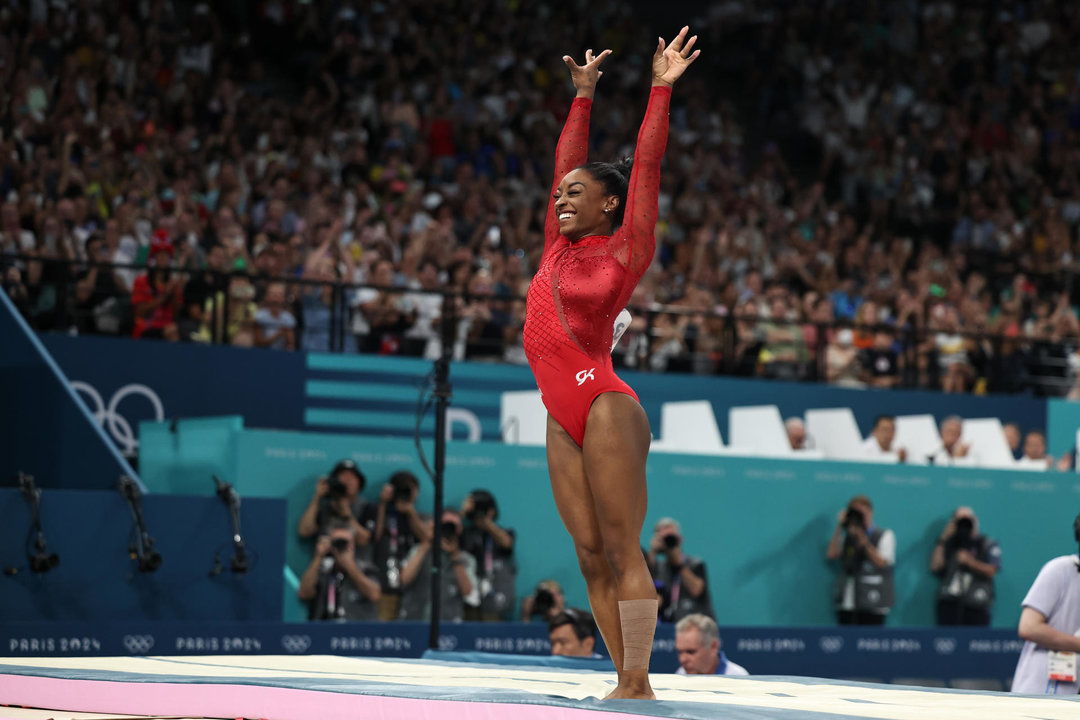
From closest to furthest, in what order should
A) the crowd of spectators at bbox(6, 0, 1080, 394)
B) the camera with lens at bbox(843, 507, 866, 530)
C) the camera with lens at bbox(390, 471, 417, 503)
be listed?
the camera with lens at bbox(390, 471, 417, 503), the crowd of spectators at bbox(6, 0, 1080, 394), the camera with lens at bbox(843, 507, 866, 530)

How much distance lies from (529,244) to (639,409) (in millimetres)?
9001

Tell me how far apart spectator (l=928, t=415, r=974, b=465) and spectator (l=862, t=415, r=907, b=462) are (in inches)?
14.0

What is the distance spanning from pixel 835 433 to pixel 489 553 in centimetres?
349

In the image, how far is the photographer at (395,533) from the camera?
9328 millimetres

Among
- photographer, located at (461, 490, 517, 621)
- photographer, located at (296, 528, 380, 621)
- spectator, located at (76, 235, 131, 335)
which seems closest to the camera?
photographer, located at (296, 528, 380, 621)

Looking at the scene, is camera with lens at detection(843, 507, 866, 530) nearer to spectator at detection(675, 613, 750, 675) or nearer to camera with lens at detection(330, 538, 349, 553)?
camera with lens at detection(330, 538, 349, 553)

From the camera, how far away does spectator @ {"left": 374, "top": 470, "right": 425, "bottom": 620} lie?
367 inches

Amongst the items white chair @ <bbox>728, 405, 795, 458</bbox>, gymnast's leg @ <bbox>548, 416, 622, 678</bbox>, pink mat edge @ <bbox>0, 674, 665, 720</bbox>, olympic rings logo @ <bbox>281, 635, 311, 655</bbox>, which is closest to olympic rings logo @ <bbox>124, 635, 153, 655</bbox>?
olympic rings logo @ <bbox>281, 635, 311, 655</bbox>

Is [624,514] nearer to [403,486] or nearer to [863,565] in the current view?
[403,486]

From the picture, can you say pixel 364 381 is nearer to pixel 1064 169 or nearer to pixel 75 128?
pixel 75 128

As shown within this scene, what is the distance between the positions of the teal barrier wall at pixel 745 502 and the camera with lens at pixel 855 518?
0.36 metres

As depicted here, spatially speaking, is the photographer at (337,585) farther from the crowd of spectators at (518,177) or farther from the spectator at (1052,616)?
the spectator at (1052,616)

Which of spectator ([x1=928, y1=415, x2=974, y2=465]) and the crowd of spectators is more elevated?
the crowd of spectators

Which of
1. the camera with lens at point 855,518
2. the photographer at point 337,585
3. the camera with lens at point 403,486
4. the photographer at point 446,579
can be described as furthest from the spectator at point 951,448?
the photographer at point 337,585
